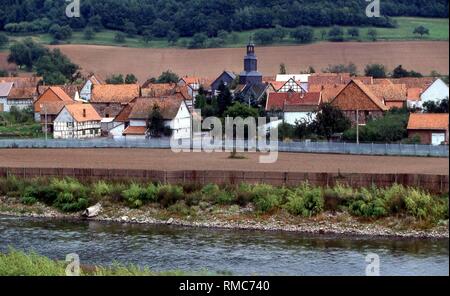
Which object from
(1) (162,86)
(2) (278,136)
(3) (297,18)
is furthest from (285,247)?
(3) (297,18)

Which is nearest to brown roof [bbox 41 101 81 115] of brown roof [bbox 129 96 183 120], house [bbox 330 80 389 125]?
brown roof [bbox 129 96 183 120]

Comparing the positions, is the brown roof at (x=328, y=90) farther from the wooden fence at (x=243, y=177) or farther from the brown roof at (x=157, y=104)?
the wooden fence at (x=243, y=177)

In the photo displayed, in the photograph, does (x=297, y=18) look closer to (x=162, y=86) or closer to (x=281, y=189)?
(x=162, y=86)

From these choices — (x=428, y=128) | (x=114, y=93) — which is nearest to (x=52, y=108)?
(x=114, y=93)

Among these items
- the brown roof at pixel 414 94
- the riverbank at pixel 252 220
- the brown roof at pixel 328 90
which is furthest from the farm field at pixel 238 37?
the riverbank at pixel 252 220

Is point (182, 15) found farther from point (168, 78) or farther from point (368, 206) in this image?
point (368, 206)
